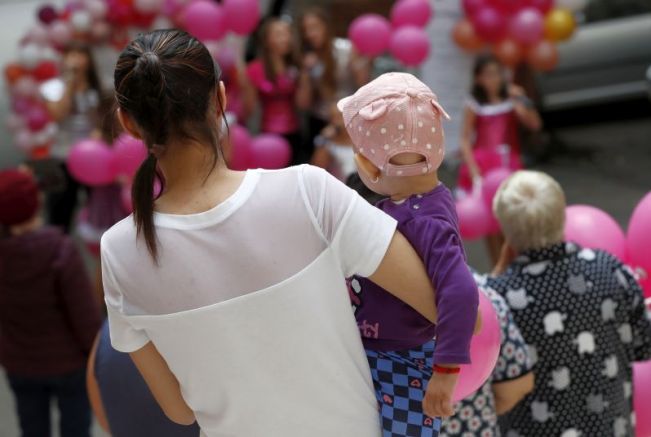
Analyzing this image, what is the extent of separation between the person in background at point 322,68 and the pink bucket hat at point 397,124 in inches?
A: 140

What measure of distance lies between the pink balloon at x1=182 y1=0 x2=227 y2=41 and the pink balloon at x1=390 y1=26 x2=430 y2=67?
921 mm

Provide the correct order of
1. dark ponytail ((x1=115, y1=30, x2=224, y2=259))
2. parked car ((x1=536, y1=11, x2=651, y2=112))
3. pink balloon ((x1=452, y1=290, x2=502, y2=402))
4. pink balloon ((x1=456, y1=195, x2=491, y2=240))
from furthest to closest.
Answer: parked car ((x1=536, y1=11, x2=651, y2=112)) → pink balloon ((x1=456, y1=195, x2=491, y2=240)) → pink balloon ((x1=452, y1=290, x2=502, y2=402)) → dark ponytail ((x1=115, y1=30, x2=224, y2=259))

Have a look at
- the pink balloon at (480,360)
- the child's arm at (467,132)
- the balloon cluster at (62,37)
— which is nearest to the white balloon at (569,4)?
the child's arm at (467,132)

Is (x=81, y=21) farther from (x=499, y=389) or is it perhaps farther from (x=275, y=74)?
(x=499, y=389)

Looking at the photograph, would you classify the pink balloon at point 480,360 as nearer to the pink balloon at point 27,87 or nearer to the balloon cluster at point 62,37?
the balloon cluster at point 62,37

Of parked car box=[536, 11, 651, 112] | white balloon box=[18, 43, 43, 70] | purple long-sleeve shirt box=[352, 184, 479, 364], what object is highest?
purple long-sleeve shirt box=[352, 184, 479, 364]

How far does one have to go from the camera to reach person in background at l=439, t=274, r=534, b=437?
2.03 m

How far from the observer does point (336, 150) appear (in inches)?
178

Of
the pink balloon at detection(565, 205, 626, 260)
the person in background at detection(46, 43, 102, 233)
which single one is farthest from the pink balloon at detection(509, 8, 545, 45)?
the pink balloon at detection(565, 205, 626, 260)

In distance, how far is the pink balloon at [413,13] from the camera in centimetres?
479

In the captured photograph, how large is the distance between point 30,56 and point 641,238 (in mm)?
3710

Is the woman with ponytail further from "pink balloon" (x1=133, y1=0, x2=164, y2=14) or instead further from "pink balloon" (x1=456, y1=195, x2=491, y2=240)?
"pink balloon" (x1=133, y1=0, x2=164, y2=14)

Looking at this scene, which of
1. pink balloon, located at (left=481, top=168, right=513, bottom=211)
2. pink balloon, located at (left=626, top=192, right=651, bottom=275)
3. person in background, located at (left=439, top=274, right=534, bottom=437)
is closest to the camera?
person in background, located at (left=439, top=274, right=534, bottom=437)

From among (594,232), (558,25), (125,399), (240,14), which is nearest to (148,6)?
(240,14)
